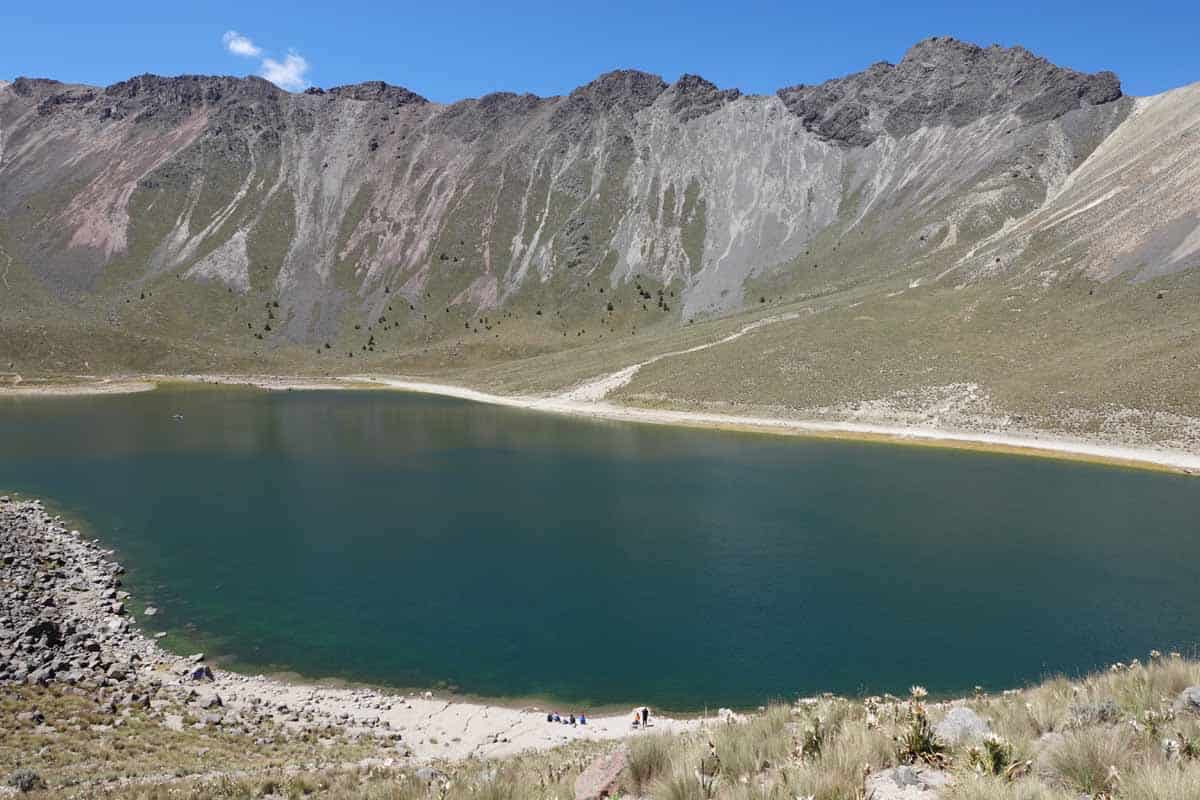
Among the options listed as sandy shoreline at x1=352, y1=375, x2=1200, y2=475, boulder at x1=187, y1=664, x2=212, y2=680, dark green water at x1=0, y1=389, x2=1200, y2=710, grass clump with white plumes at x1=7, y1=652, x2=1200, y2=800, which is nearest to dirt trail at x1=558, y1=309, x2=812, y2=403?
sandy shoreline at x1=352, y1=375, x2=1200, y2=475

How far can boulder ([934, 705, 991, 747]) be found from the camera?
8.52 metres

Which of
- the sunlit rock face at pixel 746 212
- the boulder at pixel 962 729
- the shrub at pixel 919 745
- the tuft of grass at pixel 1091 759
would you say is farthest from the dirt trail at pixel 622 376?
the tuft of grass at pixel 1091 759

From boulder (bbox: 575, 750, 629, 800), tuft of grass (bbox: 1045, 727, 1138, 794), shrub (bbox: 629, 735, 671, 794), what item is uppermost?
tuft of grass (bbox: 1045, 727, 1138, 794)

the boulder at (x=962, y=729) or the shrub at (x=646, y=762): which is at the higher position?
the boulder at (x=962, y=729)

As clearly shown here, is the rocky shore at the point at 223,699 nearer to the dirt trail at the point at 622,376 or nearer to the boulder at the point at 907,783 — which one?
the boulder at the point at 907,783

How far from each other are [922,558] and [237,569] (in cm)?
3486

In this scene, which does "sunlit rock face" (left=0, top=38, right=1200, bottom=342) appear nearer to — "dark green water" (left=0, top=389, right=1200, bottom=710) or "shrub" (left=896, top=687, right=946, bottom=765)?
"dark green water" (left=0, top=389, right=1200, bottom=710)

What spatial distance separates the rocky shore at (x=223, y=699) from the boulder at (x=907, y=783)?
1203cm

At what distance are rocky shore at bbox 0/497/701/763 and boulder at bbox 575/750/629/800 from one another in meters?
9.11

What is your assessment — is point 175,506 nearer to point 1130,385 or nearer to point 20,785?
point 20,785

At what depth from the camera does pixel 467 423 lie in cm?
8925

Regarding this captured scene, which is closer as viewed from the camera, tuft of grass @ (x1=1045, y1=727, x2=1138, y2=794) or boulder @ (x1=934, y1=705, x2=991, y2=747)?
tuft of grass @ (x1=1045, y1=727, x2=1138, y2=794)

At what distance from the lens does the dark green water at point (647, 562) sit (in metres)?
25.5

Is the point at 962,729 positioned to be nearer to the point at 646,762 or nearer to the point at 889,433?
the point at 646,762
